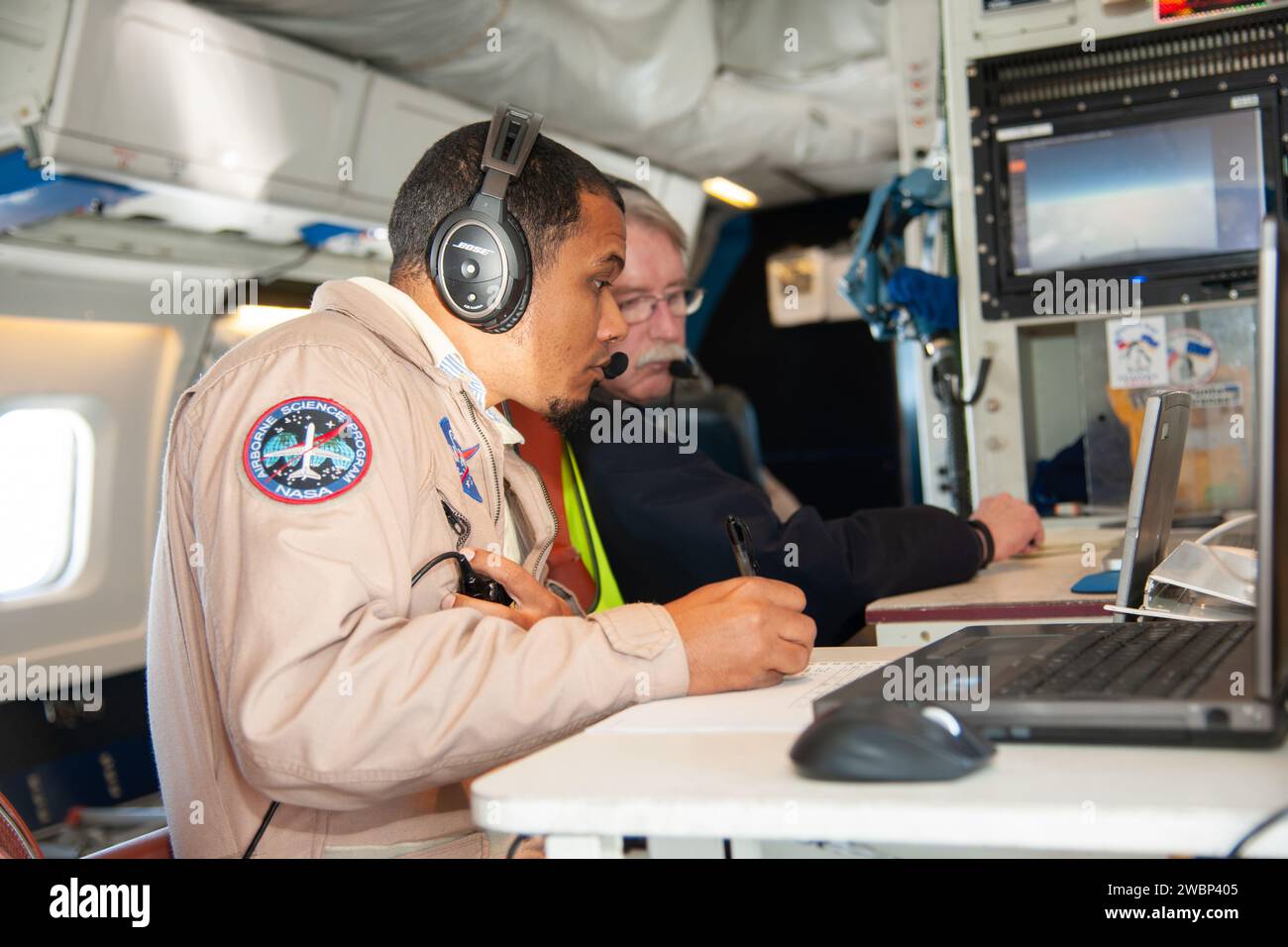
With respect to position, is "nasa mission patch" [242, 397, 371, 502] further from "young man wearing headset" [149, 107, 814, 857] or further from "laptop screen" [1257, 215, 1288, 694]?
"laptop screen" [1257, 215, 1288, 694]

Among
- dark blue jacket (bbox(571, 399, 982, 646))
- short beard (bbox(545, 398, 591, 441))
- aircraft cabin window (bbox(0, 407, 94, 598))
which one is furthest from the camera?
aircraft cabin window (bbox(0, 407, 94, 598))

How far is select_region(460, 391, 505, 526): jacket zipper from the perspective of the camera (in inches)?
63.2

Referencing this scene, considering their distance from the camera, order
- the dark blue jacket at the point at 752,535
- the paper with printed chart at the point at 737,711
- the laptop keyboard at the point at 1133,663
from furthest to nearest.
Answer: the dark blue jacket at the point at 752,535 → the paper with printed chart at the point at 737,711 → the laptop keyboard at the point at 1133,663

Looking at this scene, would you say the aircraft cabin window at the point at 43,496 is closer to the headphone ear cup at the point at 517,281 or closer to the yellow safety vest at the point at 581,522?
the yellow safety vest at the point at 581,522

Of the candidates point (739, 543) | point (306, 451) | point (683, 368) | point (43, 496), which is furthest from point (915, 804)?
point (43, 496)

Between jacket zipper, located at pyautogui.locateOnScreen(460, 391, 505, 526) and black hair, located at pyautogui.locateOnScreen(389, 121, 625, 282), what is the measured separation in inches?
8.8

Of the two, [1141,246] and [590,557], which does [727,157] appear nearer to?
[1141,246]

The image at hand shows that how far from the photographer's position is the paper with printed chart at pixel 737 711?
112 centimetres

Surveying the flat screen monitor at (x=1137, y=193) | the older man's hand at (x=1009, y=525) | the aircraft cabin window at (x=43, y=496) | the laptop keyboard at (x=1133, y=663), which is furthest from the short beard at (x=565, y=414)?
the aircraft cabin window at (x=43, y=496)

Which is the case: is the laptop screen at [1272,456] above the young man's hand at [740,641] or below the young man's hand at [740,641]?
above

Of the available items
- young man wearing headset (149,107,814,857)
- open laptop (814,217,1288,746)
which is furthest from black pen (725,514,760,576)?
open laptop (814,217,1288,746)

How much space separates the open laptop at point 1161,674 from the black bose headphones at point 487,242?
76 cm

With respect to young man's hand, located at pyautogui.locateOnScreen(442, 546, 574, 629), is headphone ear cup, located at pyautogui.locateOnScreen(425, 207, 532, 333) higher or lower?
higher
